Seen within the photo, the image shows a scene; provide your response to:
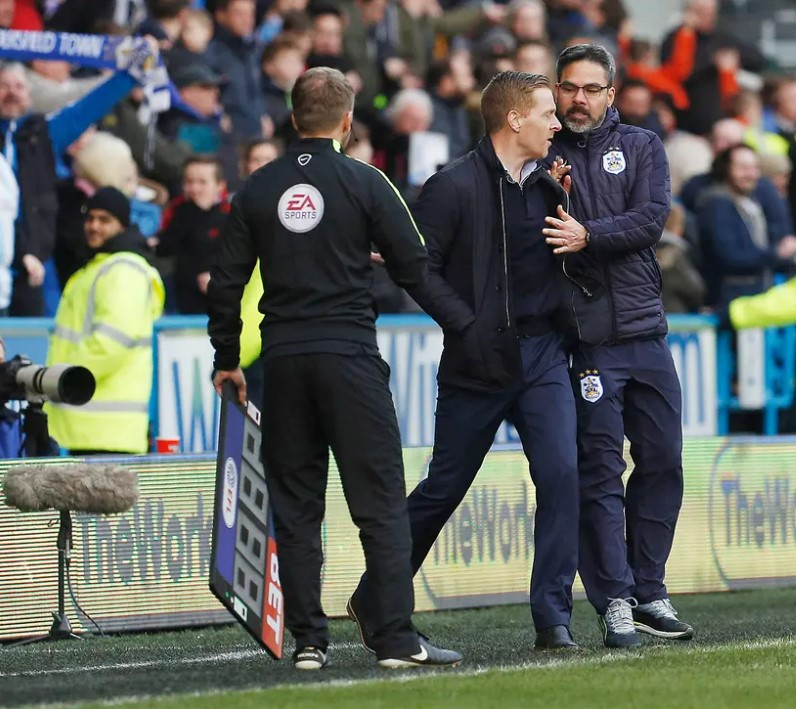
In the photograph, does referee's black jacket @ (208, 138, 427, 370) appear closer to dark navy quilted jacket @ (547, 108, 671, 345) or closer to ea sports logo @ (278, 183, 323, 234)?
ea sports logo @ (278, 183, 323, 234)

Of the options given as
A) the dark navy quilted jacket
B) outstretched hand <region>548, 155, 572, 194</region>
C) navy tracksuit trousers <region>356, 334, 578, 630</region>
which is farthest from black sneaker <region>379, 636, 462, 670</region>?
outstretched hand <region>548, 155, 572, 194</region>

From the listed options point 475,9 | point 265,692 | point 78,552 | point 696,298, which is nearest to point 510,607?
point 78,552

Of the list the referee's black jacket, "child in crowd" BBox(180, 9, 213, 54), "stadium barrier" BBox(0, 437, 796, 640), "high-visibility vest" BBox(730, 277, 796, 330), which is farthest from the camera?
"child in crowd" BBox(180, 9, 213, 54)

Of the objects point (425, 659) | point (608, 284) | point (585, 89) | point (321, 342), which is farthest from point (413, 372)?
point (321, 342)

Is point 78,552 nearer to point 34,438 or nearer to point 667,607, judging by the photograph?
point 34,438

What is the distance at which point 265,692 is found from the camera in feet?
20.4

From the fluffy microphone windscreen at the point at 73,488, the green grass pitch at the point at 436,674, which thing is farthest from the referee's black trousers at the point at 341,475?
the fluffy microphone windscreen at the point at 73,488

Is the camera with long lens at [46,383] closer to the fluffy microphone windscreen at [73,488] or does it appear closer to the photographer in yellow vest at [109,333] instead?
the fluffy microphone windscreen at [73,488]

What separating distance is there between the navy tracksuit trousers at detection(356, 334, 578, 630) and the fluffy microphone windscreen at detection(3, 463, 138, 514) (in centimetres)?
132

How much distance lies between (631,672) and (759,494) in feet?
12.9

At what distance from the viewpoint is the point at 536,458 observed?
747 centimetres

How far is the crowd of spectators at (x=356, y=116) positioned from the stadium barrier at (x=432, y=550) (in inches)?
115

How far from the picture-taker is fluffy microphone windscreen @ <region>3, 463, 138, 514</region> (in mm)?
8117

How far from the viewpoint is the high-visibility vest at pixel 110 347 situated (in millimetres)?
10188
